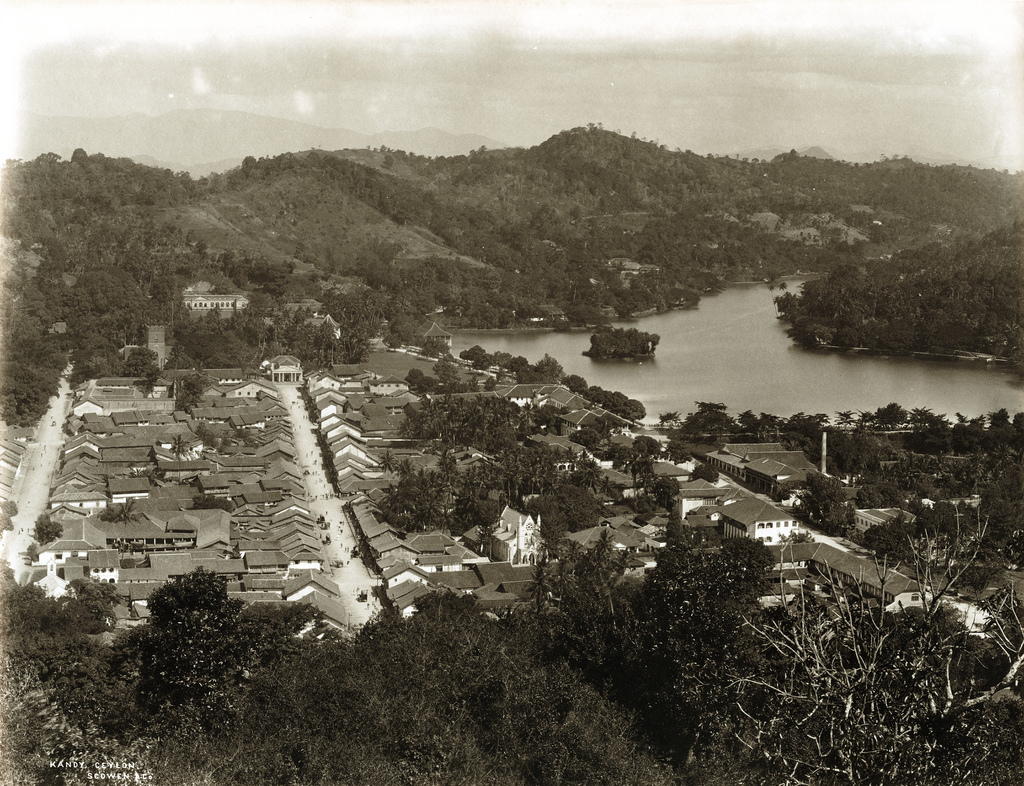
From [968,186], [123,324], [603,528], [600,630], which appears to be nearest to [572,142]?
[968,186]

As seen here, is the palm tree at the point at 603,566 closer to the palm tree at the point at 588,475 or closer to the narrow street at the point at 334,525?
the narrow street at the point at 334,525

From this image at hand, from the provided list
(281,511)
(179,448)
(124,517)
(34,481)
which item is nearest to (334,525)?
(281,511)

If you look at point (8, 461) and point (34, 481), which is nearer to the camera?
point (34, 481)

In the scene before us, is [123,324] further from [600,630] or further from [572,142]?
[572,142]

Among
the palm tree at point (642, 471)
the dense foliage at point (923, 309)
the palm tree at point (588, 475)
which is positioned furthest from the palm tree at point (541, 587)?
the dense foliage at point (923, 309)

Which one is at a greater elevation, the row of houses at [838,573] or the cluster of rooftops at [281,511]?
the cluster of rooftops at [281,511]

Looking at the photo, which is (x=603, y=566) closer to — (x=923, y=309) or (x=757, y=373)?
(x=757, y=373)

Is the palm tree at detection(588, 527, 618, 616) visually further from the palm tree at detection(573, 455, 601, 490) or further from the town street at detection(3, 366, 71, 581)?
the town street at detection(3, 366, 71, 581)
